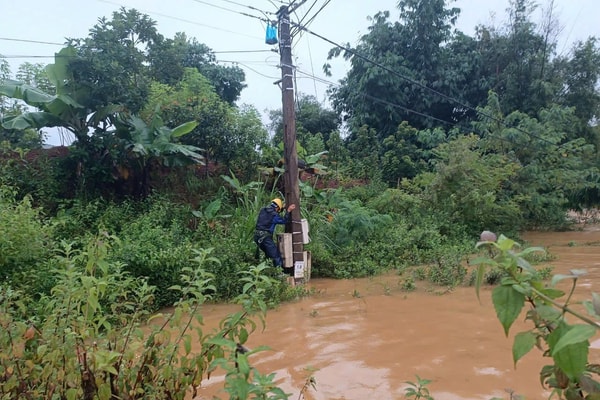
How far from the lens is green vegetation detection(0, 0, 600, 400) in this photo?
2365 millimetres

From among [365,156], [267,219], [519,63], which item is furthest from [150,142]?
[519,63]

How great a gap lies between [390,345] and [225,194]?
7.62 meters

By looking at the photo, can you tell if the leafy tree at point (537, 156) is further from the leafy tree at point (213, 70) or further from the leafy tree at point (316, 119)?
the leafy tree at point (213, 70)

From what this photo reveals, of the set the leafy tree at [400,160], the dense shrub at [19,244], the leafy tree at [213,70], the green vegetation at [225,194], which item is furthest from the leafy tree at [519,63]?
the dense shrub at [19,244]

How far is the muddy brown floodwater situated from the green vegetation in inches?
14.2

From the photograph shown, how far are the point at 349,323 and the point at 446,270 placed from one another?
111 inches

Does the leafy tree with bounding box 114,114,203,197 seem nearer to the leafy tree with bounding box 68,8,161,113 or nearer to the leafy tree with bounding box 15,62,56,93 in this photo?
the leafy tree with bounding box 68,8,161,113

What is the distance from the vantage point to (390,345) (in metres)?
4.93

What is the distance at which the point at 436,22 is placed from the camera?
19.4m

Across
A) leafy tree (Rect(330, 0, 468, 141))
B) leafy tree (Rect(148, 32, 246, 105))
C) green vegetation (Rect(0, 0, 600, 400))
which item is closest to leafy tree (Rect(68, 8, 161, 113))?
green vegetation (Rect(0, 0, 600, 400))

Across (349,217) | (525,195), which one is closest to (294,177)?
(349,217)

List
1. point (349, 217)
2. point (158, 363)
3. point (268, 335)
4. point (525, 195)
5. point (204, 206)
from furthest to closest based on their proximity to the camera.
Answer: point (525, 195)
point (204, 206)
point (349, 217)
point (268, 335)
point (158, 363)

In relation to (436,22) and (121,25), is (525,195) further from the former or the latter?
(121,25)

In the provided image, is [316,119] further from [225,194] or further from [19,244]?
[19,244]
